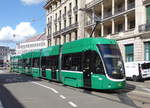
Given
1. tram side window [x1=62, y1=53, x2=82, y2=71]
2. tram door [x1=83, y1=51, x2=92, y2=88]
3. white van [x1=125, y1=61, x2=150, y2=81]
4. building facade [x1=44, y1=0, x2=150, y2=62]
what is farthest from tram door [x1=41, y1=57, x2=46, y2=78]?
building facade [x1=44, y1=0, x2=150, y2=62]

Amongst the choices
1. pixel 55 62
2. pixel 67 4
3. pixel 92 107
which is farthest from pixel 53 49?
pixel 67 4

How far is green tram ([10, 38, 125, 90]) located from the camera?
50.2 feet

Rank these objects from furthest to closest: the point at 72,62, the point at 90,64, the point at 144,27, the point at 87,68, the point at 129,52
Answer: the point at 129,52, the point at 144,27, the point at 72,62, the point at 87,68, the point at 90,64

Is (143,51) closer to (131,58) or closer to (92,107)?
(131,58)

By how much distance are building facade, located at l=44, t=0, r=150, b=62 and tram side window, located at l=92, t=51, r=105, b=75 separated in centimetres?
1808

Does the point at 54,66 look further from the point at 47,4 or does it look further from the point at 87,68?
the point at 47,4

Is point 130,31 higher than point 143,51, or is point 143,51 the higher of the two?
point 130,31

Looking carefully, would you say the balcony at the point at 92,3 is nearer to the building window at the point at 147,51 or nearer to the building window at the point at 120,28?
the building window at the point at 120,28

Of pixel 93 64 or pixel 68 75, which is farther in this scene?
pixel 68 75

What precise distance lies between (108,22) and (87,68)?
93.1ft

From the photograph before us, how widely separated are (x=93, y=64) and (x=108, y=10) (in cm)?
3198

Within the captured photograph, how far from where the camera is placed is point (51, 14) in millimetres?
73938

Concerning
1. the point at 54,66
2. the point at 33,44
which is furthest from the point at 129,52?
the point at 33,44

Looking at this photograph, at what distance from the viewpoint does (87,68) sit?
54.7 ft
